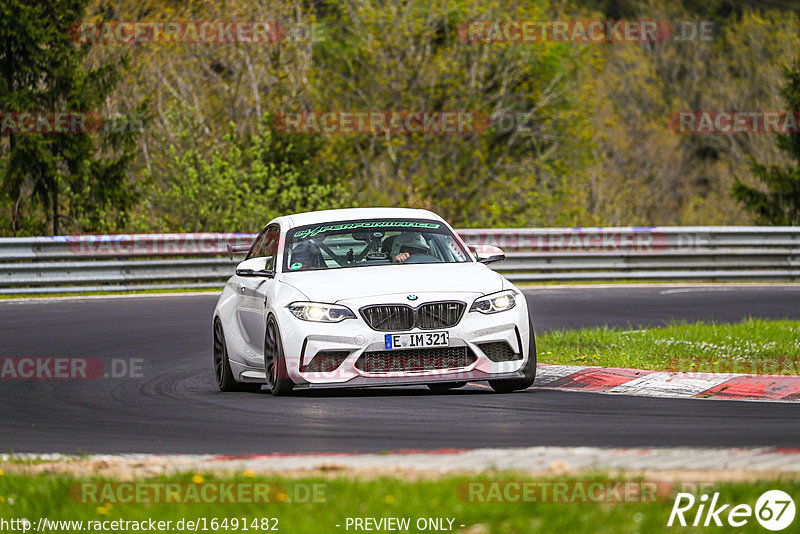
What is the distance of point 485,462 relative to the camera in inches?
273

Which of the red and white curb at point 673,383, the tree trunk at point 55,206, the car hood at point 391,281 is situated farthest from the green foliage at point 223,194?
the car hood at point 391,281

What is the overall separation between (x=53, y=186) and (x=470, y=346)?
66.9 feet

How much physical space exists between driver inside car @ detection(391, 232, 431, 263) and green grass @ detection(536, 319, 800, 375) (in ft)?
6.62

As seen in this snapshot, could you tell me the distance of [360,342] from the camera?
10391 millimetres

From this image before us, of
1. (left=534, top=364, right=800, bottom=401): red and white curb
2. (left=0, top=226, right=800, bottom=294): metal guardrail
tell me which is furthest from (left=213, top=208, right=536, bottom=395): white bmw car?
(left=0, top=226, right=800, bottom=294): metal guardrail

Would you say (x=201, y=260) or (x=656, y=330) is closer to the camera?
(x=656, y=330)

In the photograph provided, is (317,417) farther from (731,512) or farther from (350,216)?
(731,512)

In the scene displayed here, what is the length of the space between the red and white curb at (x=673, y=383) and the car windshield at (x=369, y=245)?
139 cm

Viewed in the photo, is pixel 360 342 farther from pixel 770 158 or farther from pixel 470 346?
pixel 770 158

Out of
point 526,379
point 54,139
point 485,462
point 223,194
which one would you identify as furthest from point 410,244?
point 54,139

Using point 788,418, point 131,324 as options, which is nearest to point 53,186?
point 131,324

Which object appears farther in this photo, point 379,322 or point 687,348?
point 687,348

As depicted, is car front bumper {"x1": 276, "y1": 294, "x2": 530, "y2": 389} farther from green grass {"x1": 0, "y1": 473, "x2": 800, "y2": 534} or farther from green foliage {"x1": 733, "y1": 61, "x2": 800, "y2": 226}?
green foliage {"x1": 733, "y1": 61, "x2": 800, "y2": 226}

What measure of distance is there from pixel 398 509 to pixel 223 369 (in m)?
6.30
